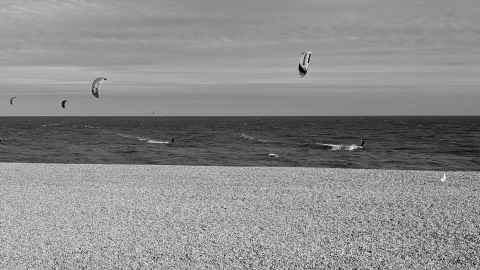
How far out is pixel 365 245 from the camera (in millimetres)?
9117

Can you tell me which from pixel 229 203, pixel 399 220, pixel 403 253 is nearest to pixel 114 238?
pixel 229 203

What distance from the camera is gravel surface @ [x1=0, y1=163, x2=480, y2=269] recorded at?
833 centimetres

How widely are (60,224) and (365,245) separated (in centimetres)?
639

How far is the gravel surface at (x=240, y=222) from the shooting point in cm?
833

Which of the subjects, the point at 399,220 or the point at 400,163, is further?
the point at 400,163

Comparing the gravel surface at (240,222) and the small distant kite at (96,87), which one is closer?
the gravel surface at (240,222)

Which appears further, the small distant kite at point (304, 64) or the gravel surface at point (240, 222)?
the small distant kite at point (304, 64)

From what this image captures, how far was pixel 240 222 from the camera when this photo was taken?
36.3 feet

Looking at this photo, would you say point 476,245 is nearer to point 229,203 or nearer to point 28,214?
point 229,203

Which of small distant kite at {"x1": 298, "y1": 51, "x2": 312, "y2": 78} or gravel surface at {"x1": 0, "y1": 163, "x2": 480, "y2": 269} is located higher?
small distant kite at {"x1": 298, "y1": 51, "x2": 312, "y2": 78}

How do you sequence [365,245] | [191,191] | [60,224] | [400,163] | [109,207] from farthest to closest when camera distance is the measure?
[400,163] → [191,191] → [109,207] → [60,224] → [365,245]

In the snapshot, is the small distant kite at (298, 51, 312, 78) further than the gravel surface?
Yes

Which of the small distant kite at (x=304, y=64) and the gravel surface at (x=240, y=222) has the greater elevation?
the small distant kite at (x=304, y=64)

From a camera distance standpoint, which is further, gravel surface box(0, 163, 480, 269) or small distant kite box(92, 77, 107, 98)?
small distant kite box(92, 77, 107, 98)
